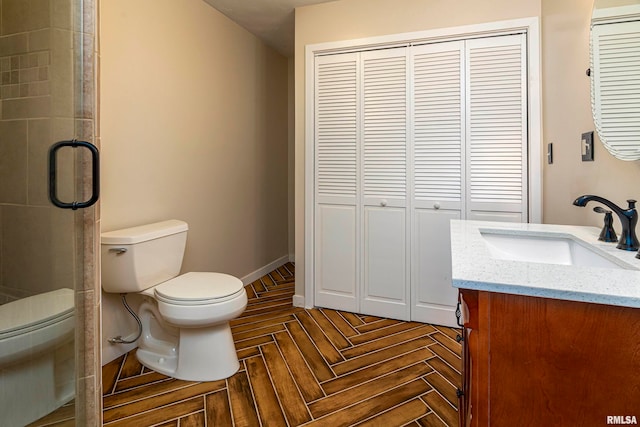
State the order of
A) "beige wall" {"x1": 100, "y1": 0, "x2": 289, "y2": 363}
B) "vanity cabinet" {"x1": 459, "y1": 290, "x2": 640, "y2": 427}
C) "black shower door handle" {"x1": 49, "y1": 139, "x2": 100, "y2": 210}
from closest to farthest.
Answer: "vanity cabinet" {"x1": 459, "y1": 290, "x2": 640, "y2": 427} → "black shower door handle" {"x1": 49, "y1": 139, "x2": 100, "y2": 210} → "beige wall" {"x1": 100, "y1": 0, "x2": 289, "y2": 363}

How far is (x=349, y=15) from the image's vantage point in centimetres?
254

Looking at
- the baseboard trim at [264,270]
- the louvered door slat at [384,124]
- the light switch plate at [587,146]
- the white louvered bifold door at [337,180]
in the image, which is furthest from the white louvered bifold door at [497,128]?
the baseboard trim at [264,270]

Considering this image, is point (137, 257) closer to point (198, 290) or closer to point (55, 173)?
point (198, 290)

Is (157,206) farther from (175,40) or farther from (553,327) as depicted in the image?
(553,327)

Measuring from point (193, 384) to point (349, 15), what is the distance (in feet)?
8.55

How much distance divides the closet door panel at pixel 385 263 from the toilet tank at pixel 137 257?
1.36m

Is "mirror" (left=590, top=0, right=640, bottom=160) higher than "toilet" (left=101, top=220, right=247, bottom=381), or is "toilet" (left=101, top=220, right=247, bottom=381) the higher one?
"mirror" (left=590, top=0, right=640, bottom=160)

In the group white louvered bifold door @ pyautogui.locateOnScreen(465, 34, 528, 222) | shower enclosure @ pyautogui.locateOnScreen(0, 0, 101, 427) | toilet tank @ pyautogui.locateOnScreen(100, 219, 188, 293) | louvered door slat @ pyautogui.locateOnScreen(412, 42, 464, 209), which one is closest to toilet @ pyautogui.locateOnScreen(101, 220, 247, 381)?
toilet tank @ pyautogui.locateOnScreen(100, 219, 188, 293)

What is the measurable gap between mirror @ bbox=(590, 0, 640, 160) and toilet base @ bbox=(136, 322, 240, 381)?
189 centimetres

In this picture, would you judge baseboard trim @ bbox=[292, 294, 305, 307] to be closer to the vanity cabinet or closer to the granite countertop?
the granite countertop

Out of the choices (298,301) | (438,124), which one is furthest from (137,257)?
(438,124)

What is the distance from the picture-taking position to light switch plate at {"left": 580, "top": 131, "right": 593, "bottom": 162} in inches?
57.5

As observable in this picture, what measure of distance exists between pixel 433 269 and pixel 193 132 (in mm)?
1995

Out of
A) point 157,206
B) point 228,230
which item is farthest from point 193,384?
point 228,230
